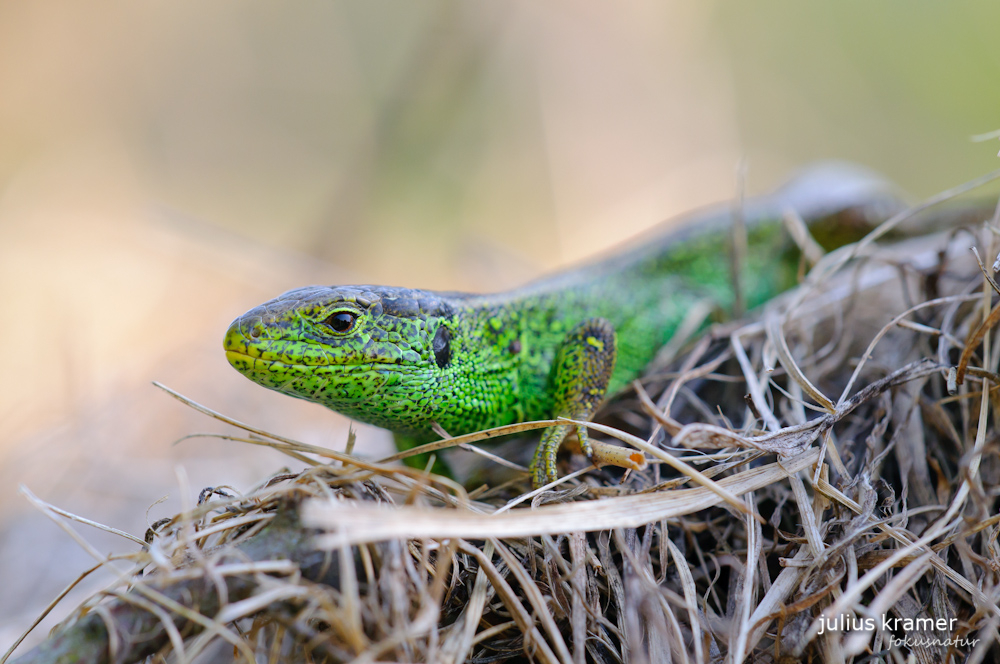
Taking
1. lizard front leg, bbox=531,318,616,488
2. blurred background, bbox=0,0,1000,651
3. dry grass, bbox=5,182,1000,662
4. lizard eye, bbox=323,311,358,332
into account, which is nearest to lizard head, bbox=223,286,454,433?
lizard eye, bbox=323,311,358,332

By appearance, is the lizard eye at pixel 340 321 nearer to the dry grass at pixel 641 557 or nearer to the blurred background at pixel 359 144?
the dry grass at pixel 641 557

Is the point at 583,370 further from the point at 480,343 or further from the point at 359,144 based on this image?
the point at 359,144

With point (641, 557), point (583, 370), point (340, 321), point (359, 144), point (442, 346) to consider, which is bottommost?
point (641, 557)

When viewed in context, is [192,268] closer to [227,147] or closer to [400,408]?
[227,147]

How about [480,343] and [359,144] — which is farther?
[359,144]

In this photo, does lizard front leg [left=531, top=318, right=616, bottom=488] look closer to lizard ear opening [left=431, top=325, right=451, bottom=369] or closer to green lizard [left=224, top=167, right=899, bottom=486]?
green lizard [left=224, top=167, right=899, bottom=486]

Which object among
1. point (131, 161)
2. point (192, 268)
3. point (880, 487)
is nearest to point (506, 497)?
point (880, 487)

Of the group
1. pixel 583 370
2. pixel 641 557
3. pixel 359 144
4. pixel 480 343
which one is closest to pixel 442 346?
pixel 480 343
